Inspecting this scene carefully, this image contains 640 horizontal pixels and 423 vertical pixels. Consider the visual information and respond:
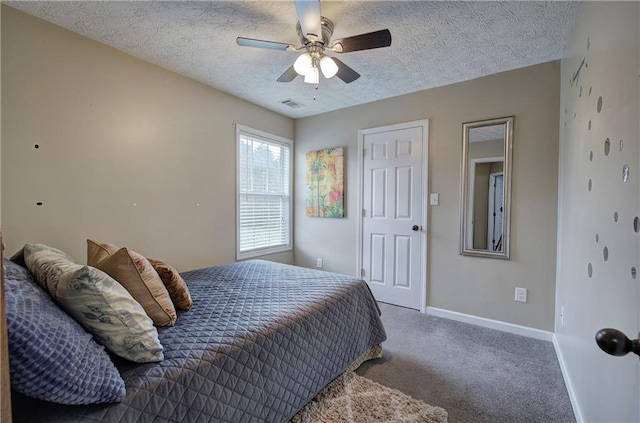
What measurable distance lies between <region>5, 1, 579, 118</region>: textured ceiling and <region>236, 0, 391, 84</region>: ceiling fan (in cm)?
18

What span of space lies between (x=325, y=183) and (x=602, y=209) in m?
2.86

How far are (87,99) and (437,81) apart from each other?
10.1 feet

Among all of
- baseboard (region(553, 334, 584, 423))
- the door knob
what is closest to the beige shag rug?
baseboard (region(553, 334, 584, 423))

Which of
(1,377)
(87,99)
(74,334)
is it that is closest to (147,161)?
(87,99)

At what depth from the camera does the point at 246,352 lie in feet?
4.21

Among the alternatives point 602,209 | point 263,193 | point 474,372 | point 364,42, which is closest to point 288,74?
point 364,42

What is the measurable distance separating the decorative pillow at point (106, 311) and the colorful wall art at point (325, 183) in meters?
2.85

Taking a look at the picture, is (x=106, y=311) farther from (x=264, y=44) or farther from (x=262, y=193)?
(x=262, y=193)

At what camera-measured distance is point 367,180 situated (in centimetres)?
358

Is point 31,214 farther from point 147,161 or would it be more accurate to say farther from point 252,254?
point 252,254

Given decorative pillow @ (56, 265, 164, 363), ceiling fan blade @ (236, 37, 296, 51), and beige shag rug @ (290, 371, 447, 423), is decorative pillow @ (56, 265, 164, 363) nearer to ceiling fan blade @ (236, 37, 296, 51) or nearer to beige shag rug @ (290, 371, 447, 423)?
beige shag rug @ (290, 371, 447, 423)

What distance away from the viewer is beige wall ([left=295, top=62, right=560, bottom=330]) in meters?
2.56

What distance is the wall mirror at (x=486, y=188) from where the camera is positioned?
274cm

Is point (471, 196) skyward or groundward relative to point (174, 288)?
skyward
